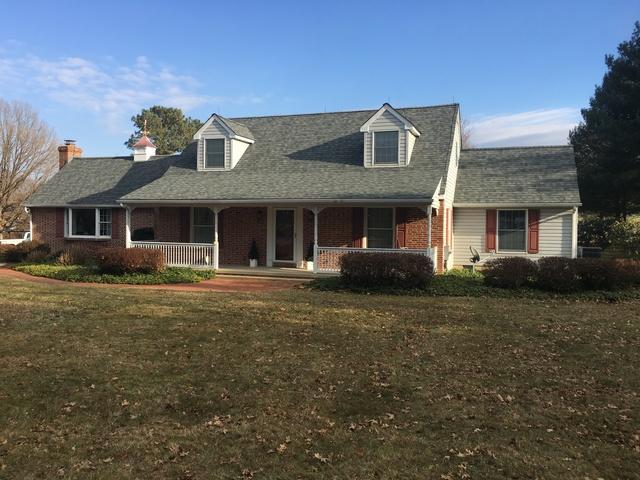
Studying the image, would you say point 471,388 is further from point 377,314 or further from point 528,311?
point 528,311

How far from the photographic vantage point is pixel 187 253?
18375 mm

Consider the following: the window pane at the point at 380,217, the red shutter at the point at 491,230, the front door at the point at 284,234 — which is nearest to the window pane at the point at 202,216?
the front door at the point at 284,234

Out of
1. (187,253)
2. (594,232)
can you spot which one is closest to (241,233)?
(187,253)

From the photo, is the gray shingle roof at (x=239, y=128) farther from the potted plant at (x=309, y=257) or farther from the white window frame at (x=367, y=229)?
the white window frame at (x=367, y=229)

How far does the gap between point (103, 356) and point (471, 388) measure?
4922 millimetres

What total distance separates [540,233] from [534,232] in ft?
0.70

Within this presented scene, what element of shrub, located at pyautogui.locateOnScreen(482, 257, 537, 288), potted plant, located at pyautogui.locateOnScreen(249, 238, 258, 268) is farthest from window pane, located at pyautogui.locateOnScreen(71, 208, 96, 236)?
shrub, located at pyautogui.locateOnScreen(482, 257, 537, 288)

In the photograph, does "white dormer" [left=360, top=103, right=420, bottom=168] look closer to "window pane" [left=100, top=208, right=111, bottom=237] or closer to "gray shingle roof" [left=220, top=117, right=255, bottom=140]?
"gray shingle roof" [left=220, top=117, right=255, bottom=140]

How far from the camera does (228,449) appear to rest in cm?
446

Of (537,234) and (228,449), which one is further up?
(537,234)

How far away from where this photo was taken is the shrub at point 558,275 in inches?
507

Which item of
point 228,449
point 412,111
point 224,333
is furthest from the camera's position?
point 412,111

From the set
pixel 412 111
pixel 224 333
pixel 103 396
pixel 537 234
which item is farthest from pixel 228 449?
pixel 412 111

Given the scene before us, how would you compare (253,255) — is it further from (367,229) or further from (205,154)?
(205,154)
